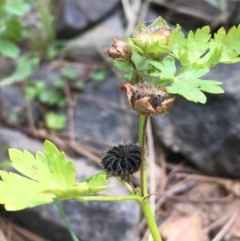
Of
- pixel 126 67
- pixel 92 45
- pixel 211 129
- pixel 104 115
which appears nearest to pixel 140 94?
pixel 126 67

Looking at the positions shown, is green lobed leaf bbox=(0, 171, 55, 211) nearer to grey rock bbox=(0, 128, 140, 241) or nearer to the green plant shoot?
the green plant shoot

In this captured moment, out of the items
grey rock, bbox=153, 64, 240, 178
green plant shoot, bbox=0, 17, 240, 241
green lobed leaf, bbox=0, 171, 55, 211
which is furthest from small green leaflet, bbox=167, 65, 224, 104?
grey rock, bbox=153, 64, 240, 178

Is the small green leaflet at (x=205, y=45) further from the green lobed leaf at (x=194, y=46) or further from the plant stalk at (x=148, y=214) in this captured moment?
the plant stalk at (x=148, y=214)

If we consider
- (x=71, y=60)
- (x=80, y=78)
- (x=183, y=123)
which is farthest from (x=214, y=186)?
(x=71, y=60)

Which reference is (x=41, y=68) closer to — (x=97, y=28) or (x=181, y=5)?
(x=97, y=28)

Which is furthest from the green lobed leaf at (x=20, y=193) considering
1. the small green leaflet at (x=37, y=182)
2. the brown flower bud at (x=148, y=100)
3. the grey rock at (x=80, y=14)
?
the grey rock at (x=80, y=14)
